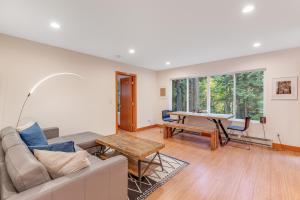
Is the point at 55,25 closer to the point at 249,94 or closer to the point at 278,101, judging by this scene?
the point at 249,94

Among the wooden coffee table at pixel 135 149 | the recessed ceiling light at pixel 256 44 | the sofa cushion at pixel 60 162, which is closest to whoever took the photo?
the sofa cushion at pixel 60 162

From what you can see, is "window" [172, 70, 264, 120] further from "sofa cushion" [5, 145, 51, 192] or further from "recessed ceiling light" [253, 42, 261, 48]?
"sofa cushion" [5, 145, 51, 192]

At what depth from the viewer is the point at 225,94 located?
4695 mm

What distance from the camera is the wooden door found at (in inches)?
217

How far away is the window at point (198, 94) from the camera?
514 centimetres

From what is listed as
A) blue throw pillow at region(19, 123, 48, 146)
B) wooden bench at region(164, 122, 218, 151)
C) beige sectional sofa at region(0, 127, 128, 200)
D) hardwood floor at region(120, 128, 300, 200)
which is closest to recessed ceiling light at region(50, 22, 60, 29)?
blue throw pillow at region(19, 123, 48, 146)

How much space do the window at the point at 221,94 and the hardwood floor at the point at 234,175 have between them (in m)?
1.44

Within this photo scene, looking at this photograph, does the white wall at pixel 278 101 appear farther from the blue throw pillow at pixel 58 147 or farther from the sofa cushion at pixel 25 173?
the sofa cushion at pixel 25 173

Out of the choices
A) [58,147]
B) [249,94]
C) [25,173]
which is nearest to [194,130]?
[249,94]

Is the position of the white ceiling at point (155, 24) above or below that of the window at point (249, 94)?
above

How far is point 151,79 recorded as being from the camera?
6.23 meters

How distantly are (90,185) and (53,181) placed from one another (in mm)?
306

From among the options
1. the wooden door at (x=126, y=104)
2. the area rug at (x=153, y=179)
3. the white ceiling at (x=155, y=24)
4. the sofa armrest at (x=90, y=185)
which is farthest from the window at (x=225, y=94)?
the sofa armrest at (x=90, y=185)

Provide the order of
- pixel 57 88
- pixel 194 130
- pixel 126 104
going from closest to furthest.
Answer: pixel 57 88, pixel 194 130, pixel 126 104
